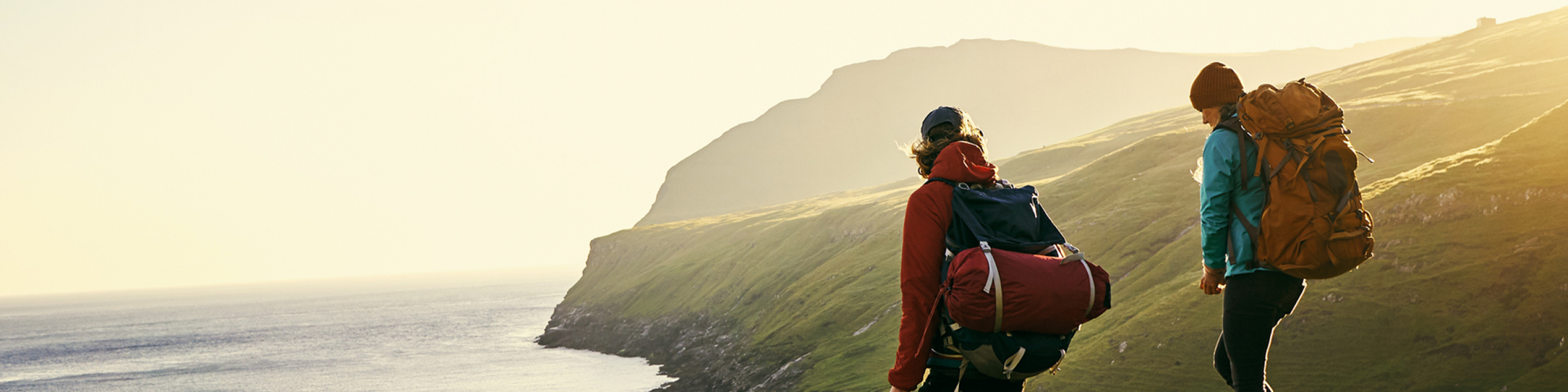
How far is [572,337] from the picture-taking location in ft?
507

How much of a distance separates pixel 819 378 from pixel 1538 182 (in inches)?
1690

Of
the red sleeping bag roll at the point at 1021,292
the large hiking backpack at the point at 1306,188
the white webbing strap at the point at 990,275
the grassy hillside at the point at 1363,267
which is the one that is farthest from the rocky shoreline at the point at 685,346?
the white webbing strap at the point at 990,275

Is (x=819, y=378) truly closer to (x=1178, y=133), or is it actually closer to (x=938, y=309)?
(x=1178, y=133)

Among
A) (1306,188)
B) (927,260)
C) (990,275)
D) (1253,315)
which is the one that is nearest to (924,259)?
(927,260)

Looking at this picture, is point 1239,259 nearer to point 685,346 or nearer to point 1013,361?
point 1013,361

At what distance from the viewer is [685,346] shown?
370 ft

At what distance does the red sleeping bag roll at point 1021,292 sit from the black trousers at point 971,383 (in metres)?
0.40

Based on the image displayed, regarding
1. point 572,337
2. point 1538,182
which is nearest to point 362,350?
point 572,337

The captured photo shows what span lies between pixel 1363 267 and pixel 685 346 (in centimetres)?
9093

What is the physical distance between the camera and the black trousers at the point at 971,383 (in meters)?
6.31

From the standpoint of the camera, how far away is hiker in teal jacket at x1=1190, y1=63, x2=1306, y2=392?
752cm

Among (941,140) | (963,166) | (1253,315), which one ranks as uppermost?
(941,140)

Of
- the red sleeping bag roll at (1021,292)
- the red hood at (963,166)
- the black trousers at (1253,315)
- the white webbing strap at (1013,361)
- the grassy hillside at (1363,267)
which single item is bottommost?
the grassy hillside at (1363,267)

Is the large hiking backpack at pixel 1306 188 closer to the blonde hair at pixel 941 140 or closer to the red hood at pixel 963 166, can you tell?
the blonde hair at pixel 941 140
